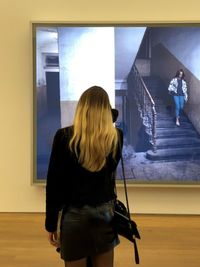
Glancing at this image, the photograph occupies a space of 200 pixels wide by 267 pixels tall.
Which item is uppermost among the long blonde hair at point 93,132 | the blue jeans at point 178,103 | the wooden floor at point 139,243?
the blue jeans at point 178,103

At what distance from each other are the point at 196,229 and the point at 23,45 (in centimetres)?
263

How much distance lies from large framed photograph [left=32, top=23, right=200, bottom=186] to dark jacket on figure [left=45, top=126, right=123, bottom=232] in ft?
7.95

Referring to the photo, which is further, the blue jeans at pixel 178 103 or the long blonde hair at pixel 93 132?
the blue jeans at pixel 178 103

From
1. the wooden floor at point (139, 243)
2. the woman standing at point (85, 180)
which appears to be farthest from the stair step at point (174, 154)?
the woman standing at point (85, 180)

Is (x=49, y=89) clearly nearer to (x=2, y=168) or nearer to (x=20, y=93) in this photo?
(x=20, y=93)

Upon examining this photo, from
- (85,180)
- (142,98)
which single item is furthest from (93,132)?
(142,98)

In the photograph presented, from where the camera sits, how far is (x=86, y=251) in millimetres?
1897

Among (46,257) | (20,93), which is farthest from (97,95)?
(20,93)

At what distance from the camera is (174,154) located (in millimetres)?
4305

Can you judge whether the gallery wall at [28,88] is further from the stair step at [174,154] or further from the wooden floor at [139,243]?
the stair step at [174,154]

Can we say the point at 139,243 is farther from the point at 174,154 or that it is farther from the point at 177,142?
the point at 177,142

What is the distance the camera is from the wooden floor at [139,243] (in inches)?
126

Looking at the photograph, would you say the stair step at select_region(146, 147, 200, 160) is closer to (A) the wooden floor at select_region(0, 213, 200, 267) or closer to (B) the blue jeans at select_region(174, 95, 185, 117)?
(B) the blue jeans at select_region(174, 95, 185, 117)

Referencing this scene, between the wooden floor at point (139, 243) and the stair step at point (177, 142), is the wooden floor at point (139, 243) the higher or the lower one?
the lower one
